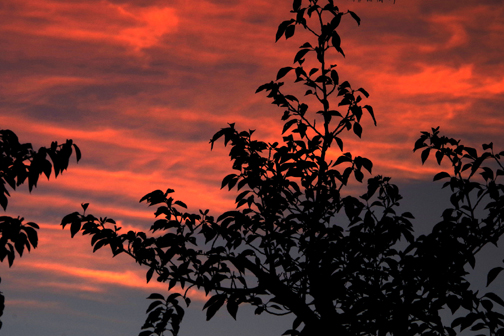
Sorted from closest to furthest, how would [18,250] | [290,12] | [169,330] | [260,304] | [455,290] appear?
[18,250] → [455,290] → [260,304] → [290,12] → [169,330]

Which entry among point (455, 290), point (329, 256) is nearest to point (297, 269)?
point (329, 256)

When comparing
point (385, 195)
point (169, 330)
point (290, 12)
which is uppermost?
point (290, 12)

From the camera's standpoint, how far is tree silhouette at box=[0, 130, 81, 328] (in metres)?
3.82

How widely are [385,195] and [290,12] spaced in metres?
Result: 2.10

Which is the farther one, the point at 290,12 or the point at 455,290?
the point at 290,12

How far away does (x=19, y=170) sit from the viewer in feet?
12.6

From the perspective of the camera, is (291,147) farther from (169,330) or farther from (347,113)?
(169,330)

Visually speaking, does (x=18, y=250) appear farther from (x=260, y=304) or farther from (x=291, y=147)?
(x=291, y=147)

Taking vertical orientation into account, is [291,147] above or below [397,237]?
above

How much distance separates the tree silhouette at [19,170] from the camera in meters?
3.82

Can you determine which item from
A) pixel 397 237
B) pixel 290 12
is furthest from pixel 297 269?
pixel 290 12

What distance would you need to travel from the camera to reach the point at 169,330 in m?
5.52

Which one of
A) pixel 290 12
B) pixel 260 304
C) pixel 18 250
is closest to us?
pixel 18 250

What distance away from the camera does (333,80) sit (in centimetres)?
515
